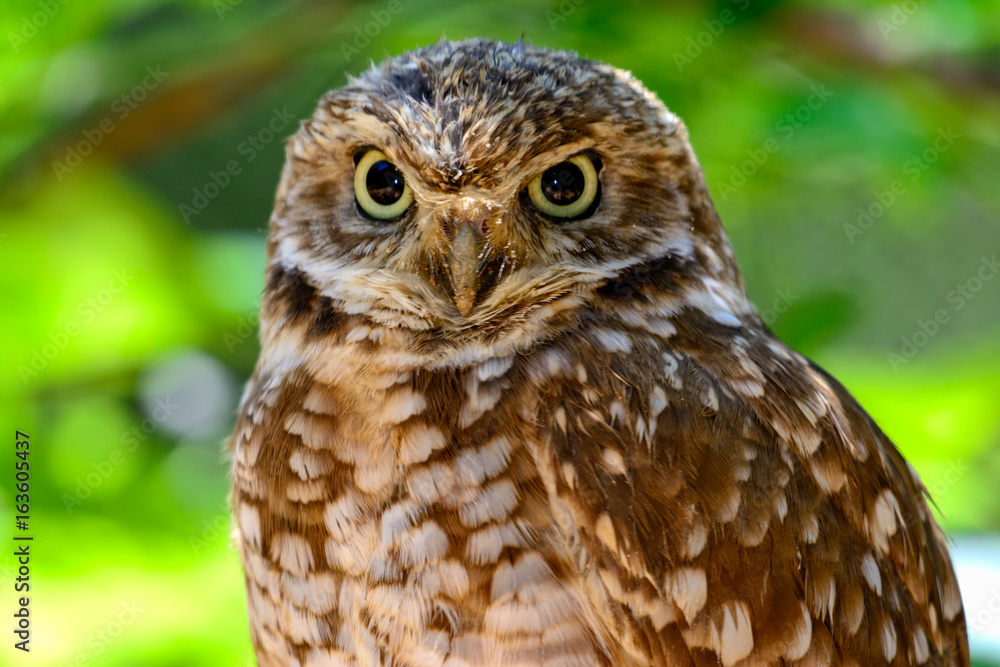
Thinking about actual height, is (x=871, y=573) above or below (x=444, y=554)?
below

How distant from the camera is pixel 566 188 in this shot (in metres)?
1.34

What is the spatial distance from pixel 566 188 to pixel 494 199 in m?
0.12

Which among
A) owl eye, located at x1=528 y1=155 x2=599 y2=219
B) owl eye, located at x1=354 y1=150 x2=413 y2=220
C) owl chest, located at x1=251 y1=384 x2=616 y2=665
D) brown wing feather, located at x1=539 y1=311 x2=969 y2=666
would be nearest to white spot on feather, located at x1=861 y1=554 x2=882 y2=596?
brown wing feather, located at x1=539 y1=311 x2=969 y2=666

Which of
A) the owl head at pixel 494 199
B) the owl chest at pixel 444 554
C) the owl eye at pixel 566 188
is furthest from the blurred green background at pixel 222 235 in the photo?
the owl chest at pixel 444 554

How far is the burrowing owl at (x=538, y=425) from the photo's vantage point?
119cm

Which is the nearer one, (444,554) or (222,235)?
(444,554)

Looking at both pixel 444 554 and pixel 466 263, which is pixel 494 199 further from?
pixel 444 554

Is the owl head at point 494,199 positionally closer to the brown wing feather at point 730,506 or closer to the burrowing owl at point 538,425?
the burrowing owl at point 538,425

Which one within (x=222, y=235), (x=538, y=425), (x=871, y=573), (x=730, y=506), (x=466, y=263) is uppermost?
(x=222, y=235)

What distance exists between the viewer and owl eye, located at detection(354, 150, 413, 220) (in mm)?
1355

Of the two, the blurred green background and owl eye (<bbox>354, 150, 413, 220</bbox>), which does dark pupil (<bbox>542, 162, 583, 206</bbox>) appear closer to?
owl eye (<bbox>354, 150, 413, 220</bbox>)

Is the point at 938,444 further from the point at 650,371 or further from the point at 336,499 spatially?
the point at 336,499

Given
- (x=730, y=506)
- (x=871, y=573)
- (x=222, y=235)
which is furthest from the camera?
(x=222, y=235)

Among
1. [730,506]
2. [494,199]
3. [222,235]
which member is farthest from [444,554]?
[222,235]
